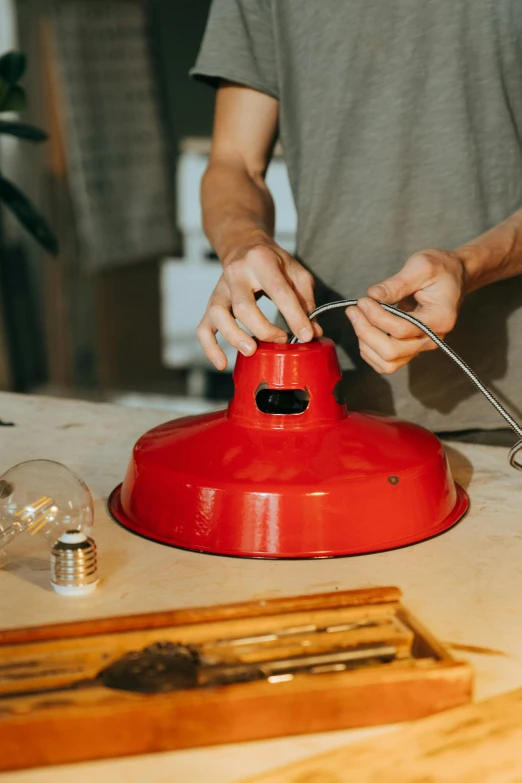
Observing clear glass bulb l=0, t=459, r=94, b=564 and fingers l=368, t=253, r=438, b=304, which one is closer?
clear glass bulb l=0, t=459, r=94, b=564

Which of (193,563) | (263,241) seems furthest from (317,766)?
(263,241)

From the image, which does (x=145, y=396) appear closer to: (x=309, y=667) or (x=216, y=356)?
(x=216, y=356)

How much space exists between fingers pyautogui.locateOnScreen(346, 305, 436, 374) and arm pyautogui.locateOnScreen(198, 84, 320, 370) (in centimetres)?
5

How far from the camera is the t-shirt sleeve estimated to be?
1403 millimetres

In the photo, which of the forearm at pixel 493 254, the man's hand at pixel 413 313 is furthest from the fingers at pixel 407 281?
the forearm at pixel 493 254

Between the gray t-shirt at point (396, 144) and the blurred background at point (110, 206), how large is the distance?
7.19ft

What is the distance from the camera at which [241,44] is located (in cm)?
141

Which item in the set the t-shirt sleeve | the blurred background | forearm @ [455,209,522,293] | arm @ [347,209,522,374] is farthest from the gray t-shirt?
the blurred background

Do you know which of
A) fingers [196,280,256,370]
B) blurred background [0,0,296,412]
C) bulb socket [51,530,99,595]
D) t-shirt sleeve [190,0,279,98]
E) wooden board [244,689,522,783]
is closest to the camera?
wooden board [244,689,522,783]

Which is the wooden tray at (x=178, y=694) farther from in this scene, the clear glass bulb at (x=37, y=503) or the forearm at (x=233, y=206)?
the forearm at (x=233, y=206)

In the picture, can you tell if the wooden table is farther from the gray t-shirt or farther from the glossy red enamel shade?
the gray t-shirt

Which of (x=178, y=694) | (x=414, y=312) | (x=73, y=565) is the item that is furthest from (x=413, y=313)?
(x=178, y=694)

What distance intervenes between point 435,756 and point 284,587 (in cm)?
26

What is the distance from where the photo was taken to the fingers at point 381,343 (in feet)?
3.38
